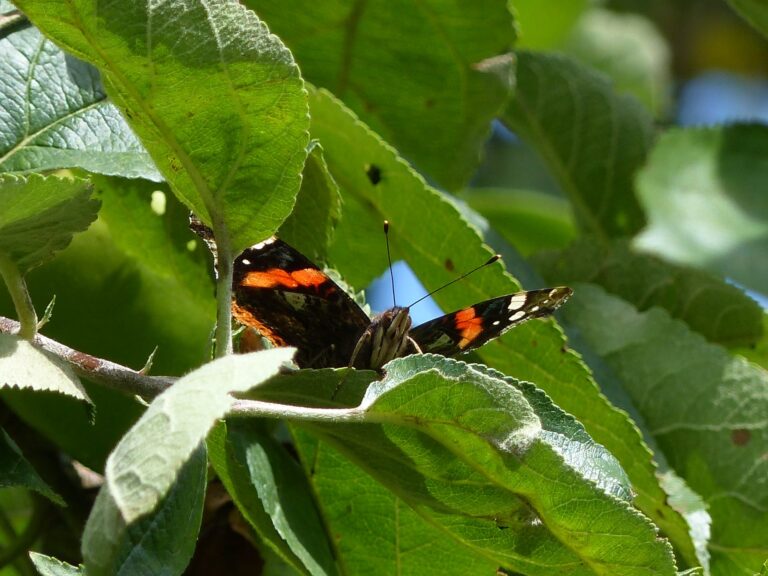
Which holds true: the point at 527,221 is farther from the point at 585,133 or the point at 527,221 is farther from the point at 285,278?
the point at 285,278

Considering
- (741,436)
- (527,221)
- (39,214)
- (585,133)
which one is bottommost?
(527,221)

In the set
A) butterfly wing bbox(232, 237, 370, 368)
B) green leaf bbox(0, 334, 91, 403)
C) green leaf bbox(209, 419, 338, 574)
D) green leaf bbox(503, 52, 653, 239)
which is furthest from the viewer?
green leaf bbox(503, 52, 653, 239)

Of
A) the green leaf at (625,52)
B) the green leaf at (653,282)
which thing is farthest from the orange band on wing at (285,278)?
the green leaf at (625,52)

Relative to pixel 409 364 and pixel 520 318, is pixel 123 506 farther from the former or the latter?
pixel 520 318

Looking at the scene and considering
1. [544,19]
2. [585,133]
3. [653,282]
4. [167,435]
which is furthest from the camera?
[544,19]

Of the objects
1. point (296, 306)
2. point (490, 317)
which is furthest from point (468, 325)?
point (296, 306)

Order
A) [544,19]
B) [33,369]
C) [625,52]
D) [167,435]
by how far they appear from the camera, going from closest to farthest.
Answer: [167,435]
[33,369]
[544,19]
[625,52]

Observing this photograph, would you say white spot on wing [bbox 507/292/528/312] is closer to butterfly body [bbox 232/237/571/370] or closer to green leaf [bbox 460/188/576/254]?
butterfly body [bbox 232/237/571/370]

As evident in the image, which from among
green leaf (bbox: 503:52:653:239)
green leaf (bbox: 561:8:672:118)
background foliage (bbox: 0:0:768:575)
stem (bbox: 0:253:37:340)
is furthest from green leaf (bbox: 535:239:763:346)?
green leaf (bbox: 561:8:672:118)
